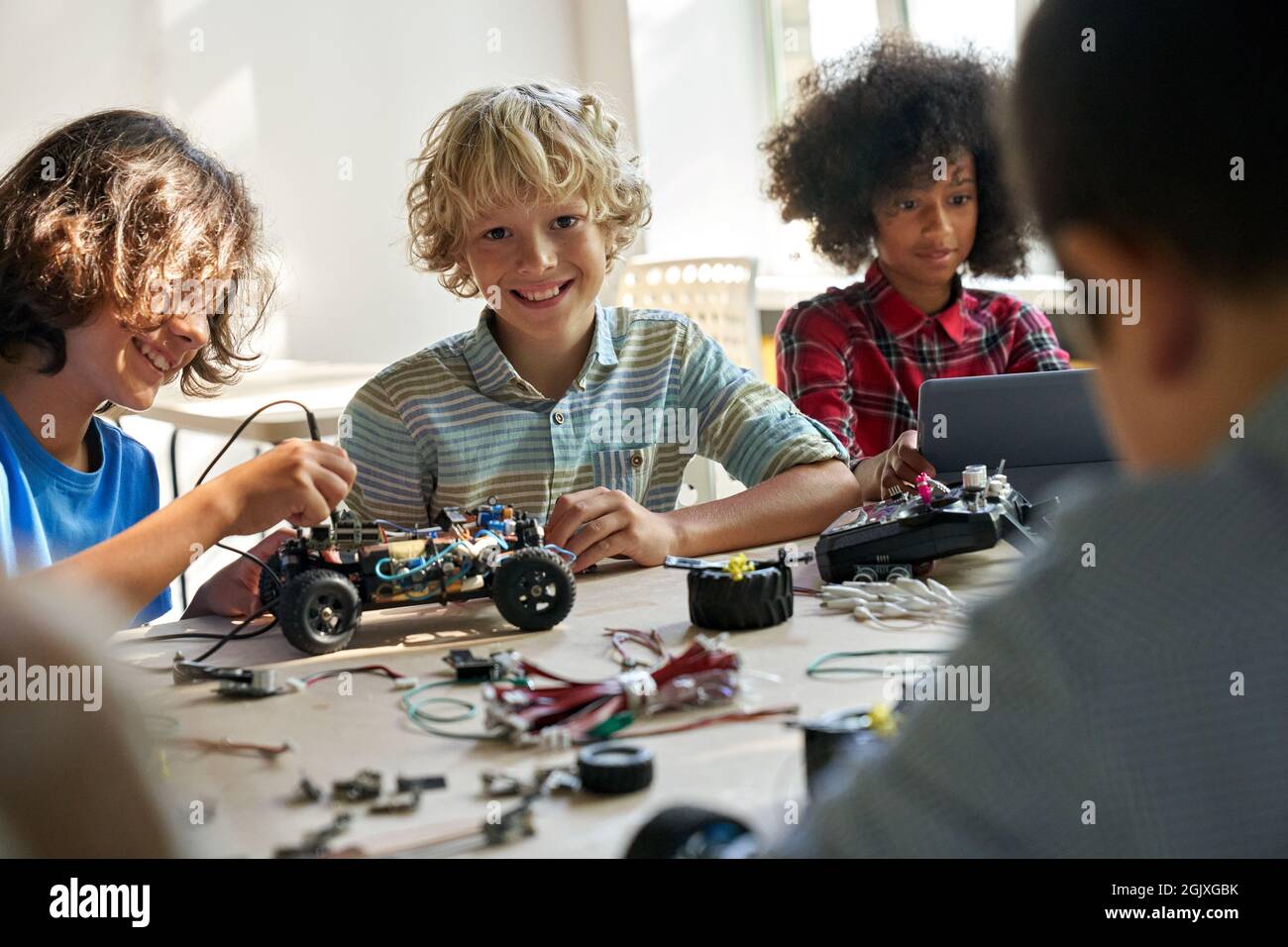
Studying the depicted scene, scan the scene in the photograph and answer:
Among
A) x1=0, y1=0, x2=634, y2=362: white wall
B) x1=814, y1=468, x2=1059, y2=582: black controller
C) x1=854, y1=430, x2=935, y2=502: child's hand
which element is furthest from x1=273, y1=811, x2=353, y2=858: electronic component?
x1=0, y1=0, x2=634, y2=362: white wall

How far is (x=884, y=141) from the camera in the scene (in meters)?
2.14

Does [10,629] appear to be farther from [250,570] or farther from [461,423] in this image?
[461,423]

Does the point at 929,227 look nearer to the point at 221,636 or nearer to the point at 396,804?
the point at 221,636

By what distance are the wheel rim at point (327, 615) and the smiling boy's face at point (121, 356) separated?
1.55ft

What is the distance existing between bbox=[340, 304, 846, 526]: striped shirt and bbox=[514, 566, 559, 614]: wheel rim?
0.49m

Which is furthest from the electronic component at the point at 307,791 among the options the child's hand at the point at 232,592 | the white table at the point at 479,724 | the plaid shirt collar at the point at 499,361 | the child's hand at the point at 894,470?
the plaid shirt collar at the point at 499,361

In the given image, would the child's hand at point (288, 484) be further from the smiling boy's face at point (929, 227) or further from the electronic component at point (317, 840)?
the smiling boy's face at point (929, 227)

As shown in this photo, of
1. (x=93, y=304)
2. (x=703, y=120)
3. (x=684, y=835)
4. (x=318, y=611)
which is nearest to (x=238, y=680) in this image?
(x=318, y=611)

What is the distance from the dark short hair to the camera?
42 centimetres

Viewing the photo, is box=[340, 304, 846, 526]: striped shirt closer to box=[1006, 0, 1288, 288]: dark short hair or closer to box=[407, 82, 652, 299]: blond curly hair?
box=[407, 82, 652, 299]: blond curly hair

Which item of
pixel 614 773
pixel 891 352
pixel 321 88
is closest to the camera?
pixel 614 773

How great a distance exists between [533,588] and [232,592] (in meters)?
0.32

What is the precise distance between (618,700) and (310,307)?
3.39 m
